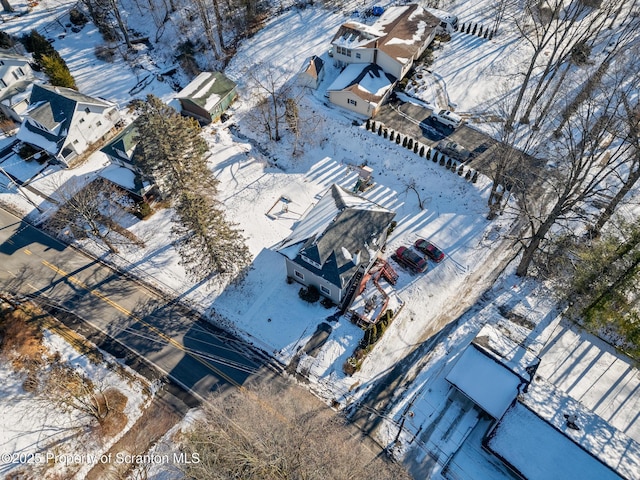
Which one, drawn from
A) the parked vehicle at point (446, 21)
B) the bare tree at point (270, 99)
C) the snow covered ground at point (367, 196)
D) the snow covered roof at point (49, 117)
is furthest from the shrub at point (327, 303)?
the parked vehicle at point (446, 21)

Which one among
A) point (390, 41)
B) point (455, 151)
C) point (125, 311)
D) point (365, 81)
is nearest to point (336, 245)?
point (125, 311)

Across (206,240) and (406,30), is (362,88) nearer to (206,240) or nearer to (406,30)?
(406,30)

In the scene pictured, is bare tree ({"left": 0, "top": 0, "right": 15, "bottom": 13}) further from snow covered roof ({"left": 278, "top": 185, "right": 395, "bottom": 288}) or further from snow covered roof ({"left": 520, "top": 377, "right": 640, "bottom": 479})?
snow covered roof ({"left": 520, "top": 377, "right": 640, "bottom": 479})

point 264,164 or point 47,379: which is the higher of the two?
point 264,164

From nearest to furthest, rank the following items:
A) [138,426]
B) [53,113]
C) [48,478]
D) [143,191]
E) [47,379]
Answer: [48,478] < [138,426] < [47,379] < [143,191] < [53,113]

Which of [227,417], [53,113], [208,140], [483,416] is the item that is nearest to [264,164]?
[208,140]

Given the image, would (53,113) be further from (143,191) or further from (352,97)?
(352,97)
